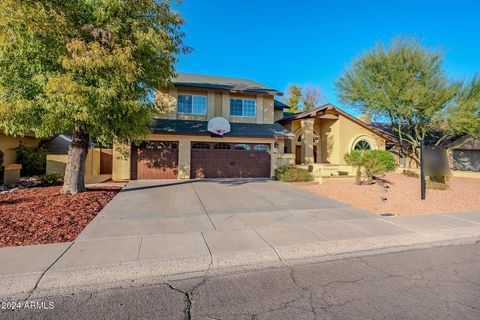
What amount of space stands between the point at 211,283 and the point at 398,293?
2.85 m

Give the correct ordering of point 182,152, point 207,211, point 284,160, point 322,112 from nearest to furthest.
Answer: point 207,211
point 182,152
point 284,160
point 322,112

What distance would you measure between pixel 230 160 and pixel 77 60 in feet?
37.0

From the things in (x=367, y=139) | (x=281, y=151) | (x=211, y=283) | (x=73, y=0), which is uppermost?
(x=73, y=0)

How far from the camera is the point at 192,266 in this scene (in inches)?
176

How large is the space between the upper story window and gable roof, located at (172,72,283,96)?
1.02 meters

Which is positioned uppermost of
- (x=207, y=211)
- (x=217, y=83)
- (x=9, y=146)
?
(x=217, y=83)

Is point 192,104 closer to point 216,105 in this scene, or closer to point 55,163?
point 216,105

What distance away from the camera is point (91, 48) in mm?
8148

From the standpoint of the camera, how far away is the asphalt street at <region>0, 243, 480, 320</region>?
322 cm

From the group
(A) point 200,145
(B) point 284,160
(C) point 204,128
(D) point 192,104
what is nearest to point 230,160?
(A) point 200,145

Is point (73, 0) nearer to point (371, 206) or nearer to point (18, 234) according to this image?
point (18, 234)

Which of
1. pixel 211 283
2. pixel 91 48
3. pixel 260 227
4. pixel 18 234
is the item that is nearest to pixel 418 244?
pixel 260 227

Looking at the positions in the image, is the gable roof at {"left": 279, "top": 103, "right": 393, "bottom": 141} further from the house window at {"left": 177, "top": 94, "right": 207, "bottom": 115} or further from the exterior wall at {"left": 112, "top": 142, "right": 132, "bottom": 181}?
the exterior wall at {"left": 112, "top": 142, "right": 132, "bottom": 181}

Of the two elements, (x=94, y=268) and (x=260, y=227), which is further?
(x=260, y=227)
